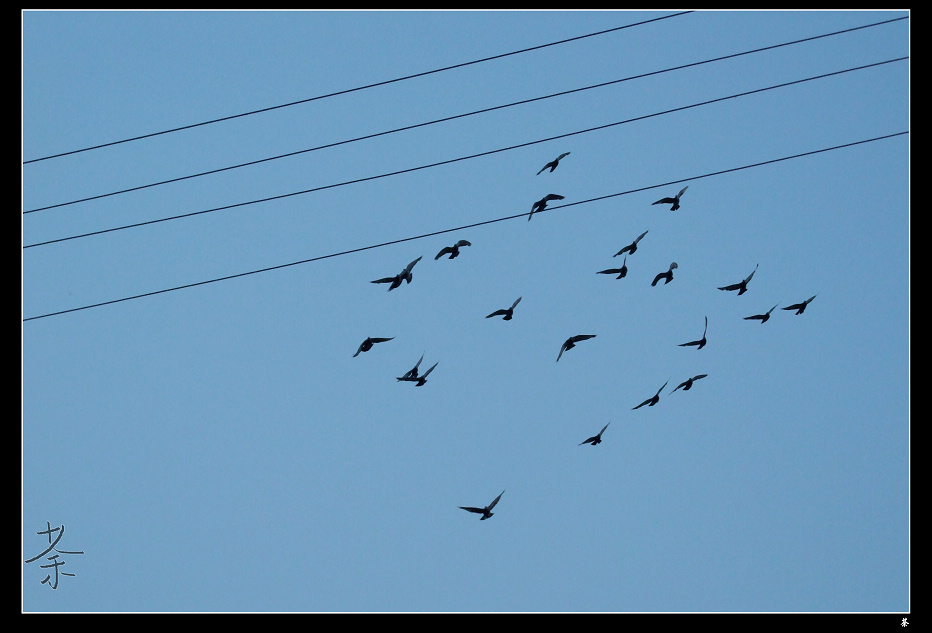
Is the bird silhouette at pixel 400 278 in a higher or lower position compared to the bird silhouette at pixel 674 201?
lower

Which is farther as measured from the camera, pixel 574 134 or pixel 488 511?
pixel 488 511

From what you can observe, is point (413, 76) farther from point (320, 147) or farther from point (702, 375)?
point (702, 375)

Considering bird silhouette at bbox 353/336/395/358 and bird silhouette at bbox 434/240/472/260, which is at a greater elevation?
bird silhouette at bbox 434/240/472/260

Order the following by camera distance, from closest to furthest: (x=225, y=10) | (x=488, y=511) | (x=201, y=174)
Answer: (x=201, y=174)
(x=225, y=10)
(x=488, y=511)

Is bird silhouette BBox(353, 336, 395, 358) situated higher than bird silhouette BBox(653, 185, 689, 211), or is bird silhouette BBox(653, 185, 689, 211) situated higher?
bird silhouette BBox(653, 185, 689, 211)

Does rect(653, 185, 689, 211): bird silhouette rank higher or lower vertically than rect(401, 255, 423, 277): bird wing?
higher

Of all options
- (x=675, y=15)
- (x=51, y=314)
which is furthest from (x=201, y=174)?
(x=675, y=15)

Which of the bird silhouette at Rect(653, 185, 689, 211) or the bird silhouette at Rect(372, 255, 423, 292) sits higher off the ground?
→ the bird silhouette at Rect(653, 185, 689, 211)

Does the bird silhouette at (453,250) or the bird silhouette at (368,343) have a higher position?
the bird silhouette at (453,250)

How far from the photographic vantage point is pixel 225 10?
28.4m

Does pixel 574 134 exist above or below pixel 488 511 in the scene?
above
